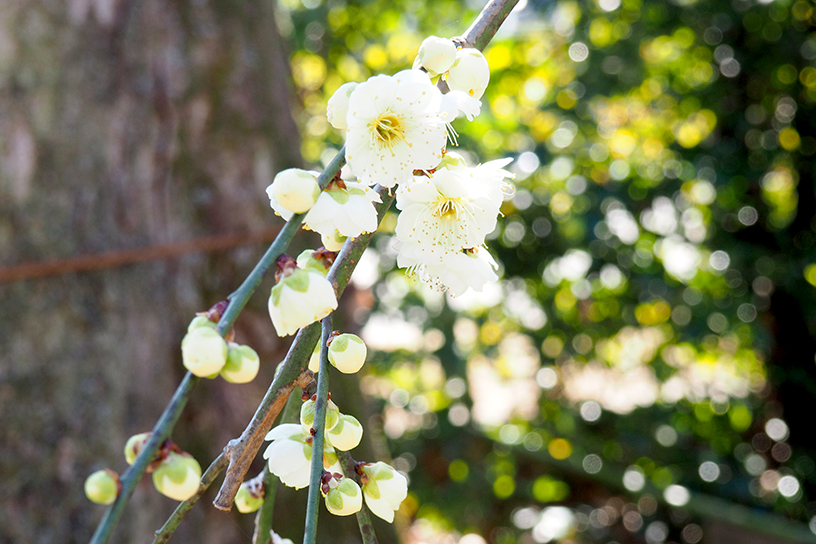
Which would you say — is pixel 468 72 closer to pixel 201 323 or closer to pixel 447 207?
pixel 447 207

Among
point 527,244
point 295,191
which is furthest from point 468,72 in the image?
point 527,244

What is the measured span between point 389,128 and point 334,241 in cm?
8

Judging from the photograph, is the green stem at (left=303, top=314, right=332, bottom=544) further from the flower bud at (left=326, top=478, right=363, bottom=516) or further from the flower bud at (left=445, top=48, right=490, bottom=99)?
the flower bud at (left=445, top=48, right=490, bottom=99)

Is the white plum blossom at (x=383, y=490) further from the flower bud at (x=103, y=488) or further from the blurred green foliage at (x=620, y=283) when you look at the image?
the blurred green foliage at (x=620, y=283)

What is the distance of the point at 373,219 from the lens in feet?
1.02

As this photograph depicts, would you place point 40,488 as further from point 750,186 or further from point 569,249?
point 750,186

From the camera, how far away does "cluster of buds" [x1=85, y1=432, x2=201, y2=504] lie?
0.84ft

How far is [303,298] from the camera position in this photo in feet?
0.94

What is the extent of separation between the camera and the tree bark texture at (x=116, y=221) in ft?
3.08

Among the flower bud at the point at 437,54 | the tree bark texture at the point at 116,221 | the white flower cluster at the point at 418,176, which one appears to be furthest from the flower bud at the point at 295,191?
the tree bark texture at the point at 116,221

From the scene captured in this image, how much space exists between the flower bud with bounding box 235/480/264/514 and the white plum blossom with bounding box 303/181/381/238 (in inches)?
5.7

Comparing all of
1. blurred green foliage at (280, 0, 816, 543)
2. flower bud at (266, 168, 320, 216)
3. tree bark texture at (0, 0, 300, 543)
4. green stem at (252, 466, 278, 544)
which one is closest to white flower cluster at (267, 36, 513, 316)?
flower bud at (266, 168, 320, 216)

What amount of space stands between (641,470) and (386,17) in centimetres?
138

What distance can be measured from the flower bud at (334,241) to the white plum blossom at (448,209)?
0.05 metres
